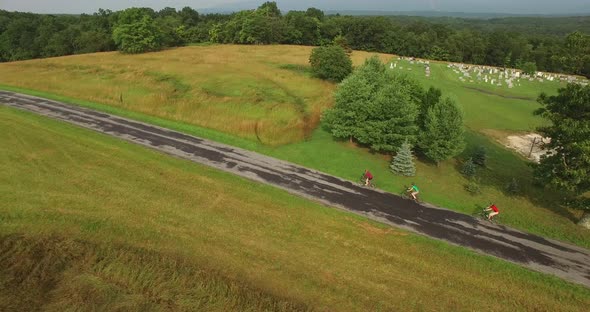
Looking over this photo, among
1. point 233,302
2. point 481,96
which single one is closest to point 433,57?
point 481,96

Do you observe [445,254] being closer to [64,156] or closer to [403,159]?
[403,159]

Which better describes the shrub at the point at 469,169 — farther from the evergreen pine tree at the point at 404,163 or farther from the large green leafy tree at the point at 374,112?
the large green leafy tree at the point at 374,112

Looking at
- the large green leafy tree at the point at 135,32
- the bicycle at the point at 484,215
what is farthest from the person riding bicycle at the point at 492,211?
the large green leafy tree at the point at 135,32

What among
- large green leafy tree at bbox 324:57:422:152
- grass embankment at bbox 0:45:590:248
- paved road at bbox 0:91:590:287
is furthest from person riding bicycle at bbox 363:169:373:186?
large green leafy tree at bbox 324:57:422:152

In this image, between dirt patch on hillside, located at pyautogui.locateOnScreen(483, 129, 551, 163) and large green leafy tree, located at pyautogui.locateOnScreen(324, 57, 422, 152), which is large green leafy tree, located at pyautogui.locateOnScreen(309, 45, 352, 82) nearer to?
large green leafy tree, located at pyautogui.locateOnScreen(324, 57, 422, 152)

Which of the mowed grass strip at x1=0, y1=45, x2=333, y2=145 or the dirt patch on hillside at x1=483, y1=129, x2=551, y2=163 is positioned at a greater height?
the mowed grass strip at x1=0, y1=45, x2=333, y2=145
